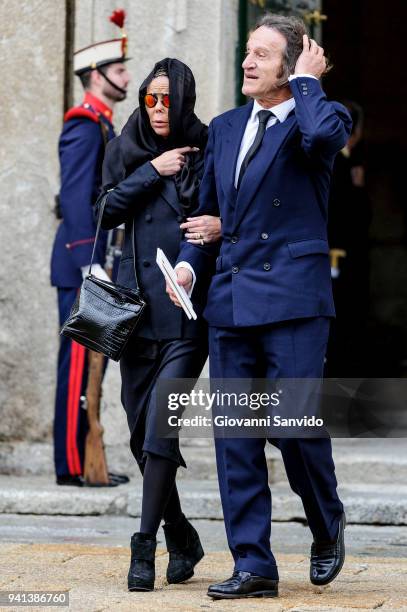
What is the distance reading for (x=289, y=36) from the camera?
17.8 feet

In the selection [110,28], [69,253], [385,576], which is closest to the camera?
[385,576]

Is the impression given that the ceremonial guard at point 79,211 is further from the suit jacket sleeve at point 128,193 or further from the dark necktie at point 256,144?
the dark necktie at point 256,144

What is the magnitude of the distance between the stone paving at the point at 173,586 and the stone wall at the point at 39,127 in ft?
7.44

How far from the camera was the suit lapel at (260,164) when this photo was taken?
5352 mm

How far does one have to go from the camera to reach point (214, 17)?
28.5 feet

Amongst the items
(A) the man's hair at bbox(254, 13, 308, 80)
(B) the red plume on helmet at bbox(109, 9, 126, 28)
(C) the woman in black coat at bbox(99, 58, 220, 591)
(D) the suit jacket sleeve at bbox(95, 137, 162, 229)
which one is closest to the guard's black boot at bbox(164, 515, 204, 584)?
(C) the woman in black coat at bbox(99, 58, 220, 591)

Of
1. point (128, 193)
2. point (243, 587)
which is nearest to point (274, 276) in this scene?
point (128, 193)

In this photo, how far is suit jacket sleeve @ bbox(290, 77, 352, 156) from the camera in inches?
205

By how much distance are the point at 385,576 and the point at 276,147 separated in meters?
1.55

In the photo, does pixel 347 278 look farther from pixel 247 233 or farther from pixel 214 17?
pixel 247 233

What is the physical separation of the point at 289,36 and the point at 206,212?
0.66 meters

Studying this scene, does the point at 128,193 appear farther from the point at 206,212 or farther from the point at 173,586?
the point at 173,586

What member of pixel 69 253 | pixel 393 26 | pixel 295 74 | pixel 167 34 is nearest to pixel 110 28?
pixel 167 34

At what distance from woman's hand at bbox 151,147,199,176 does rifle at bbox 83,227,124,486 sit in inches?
91.0
